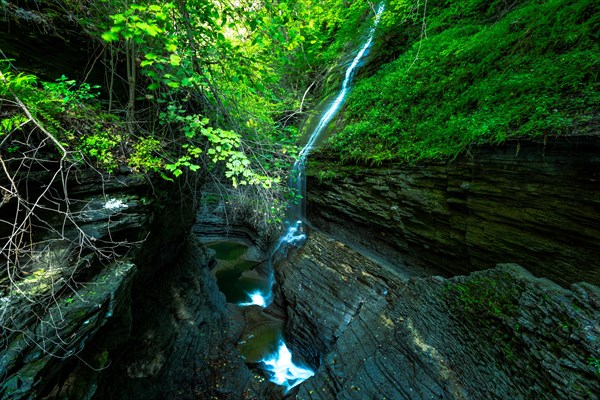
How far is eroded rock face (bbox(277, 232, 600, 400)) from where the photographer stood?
2641 millimetres

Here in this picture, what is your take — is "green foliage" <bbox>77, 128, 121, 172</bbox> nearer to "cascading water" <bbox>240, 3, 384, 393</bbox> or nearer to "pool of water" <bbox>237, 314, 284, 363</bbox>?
"cascading water" <bbox>240, 3, 384, 393</bbox>

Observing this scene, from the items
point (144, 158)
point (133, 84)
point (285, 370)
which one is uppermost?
point (133, 84)

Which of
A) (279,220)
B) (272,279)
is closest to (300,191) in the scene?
(272,279)

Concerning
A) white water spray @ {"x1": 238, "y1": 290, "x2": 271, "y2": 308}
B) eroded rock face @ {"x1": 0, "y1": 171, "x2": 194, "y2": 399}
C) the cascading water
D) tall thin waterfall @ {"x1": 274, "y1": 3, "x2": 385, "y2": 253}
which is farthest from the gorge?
tall thin waterfall @ {"x1": 274, "y1": 3, "x2": 385, "y2": 253}

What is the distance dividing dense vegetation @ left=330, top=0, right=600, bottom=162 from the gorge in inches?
1.6

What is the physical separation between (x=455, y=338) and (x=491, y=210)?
2066 millimetres

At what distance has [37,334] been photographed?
2299 millimetres

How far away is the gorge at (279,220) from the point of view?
8.39ft

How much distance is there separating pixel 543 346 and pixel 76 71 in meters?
7.14

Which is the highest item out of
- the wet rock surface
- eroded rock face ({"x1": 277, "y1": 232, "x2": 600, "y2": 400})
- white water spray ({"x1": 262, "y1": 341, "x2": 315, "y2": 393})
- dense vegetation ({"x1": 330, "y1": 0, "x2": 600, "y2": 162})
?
dense vegetation ({"x1": 330, "y1": 0, "x2": 600, "y2": 162})

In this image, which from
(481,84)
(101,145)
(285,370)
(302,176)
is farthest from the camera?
(302,176)

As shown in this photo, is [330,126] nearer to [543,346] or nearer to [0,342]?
[543,346]

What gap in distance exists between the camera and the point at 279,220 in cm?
482

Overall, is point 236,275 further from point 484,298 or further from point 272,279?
point 484,298
